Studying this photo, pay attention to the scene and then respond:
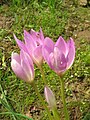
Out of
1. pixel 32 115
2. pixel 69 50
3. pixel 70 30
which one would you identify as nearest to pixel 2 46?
pixel 70 30

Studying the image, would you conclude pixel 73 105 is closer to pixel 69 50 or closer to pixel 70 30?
pixel 70 30

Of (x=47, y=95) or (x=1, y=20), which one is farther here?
(x=1, y=20)

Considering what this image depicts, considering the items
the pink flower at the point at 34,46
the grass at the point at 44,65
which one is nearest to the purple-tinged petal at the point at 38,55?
the pink flower at the point at 34,46

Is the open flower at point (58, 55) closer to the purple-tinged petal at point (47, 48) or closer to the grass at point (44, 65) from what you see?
the purple-tinged petal at point (47, 48)

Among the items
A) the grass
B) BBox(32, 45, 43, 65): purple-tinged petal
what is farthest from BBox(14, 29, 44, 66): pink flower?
the grass

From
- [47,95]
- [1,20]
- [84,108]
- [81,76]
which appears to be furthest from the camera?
[1,20]

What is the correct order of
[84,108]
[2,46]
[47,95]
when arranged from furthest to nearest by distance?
[2,46] < [84,108] < [47,95]

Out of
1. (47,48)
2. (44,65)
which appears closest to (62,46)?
(47,48)
